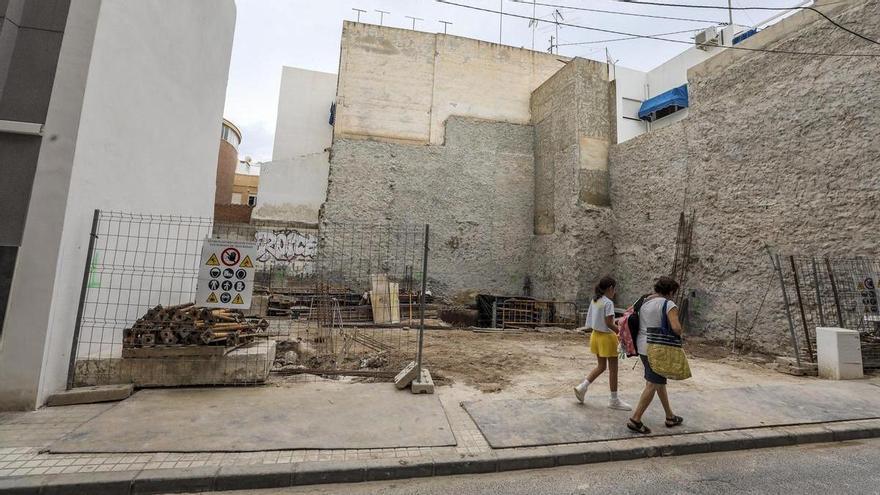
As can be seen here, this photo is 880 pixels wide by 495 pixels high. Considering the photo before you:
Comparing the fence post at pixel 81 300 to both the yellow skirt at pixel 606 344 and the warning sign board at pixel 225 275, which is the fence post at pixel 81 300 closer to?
the warning sign board at pixel 225 275

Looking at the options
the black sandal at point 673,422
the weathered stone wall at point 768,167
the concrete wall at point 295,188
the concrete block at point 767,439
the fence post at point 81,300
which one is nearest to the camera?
the concrete block at point 767,439

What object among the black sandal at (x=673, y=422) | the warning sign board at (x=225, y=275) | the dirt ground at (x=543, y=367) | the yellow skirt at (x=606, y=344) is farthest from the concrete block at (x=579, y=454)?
the warning sign board at (x=225, y=275)

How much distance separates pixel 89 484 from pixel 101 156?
423 centimetres

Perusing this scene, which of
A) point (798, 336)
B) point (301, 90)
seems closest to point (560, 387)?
point (798, 336)

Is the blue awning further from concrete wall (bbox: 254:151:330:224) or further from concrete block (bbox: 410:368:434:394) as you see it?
concrete block (bbox: 410:368:434:394)

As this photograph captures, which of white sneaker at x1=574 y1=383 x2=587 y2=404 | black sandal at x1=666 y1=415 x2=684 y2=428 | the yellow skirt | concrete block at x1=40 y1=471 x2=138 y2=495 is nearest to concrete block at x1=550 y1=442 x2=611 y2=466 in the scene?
black sandal at x1=666 y1=415 x2=684 y2=428

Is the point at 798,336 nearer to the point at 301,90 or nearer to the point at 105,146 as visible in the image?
the point at 105,146

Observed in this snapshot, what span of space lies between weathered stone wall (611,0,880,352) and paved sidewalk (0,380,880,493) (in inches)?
224

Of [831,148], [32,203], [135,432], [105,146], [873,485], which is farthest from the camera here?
[831,148]

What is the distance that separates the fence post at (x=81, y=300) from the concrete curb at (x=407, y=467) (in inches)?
88.7

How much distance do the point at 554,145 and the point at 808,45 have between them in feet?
27.8

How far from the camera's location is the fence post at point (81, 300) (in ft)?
16.2

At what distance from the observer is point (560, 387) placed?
6055 mm

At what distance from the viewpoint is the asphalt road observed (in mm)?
3277
